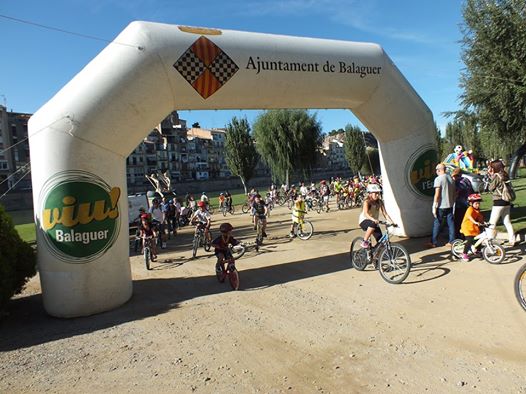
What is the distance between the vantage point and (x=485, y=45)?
14.5 meters

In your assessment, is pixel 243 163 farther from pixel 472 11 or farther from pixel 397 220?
pixel 397 220

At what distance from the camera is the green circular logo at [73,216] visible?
586 centimetres

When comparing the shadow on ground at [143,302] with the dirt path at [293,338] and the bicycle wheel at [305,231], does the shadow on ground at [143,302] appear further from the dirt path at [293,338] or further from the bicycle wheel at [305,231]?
the bicycle wheel at [305,231]

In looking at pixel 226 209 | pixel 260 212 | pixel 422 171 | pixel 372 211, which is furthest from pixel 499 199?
pixel 226 209

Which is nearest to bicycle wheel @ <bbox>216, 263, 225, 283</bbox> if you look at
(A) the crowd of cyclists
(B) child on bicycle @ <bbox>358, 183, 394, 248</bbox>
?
(A) the crowd of cyclists

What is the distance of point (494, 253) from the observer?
701 centimetres

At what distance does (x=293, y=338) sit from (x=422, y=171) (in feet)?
23.4

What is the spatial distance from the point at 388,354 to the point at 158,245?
1092 cm

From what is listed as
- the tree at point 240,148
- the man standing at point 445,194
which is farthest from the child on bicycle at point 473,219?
the tree at point 240,148

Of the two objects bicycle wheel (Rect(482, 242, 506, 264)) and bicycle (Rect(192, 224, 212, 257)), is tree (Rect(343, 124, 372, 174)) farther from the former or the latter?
bicycle wheel (Rect(482, 242, 506, 264))

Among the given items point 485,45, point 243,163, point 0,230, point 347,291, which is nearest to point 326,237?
point 347,291

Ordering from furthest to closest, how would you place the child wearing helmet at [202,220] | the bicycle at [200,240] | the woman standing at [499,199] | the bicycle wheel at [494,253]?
the child wearing helmet at [202,220] < the bicycle at [200,240] < the woman standing at [499,199] < the bicycle wheel at [494,253]

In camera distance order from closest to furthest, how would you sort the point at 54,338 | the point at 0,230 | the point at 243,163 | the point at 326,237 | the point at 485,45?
the point at 54,338
the point at 0,230
the point at 326,237
the point at 485,45
the point at 243,163

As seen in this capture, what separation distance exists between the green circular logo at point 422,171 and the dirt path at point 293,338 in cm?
286
